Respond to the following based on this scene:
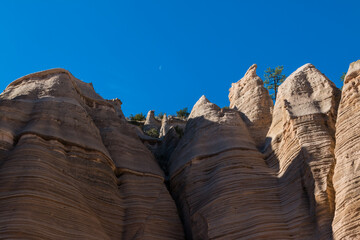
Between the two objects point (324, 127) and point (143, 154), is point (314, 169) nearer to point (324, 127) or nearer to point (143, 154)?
point (324, 127)

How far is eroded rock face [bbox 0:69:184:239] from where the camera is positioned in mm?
15141

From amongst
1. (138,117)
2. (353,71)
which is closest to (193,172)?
(353,71)

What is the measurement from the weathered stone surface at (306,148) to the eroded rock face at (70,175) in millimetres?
4473

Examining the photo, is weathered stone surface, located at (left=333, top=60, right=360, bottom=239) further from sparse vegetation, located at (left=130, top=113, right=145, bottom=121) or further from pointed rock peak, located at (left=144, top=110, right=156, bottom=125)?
sparse vegetation, located at (left=130, top=113, right=145, bottom=121)

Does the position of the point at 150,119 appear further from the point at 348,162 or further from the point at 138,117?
the point at 348,162

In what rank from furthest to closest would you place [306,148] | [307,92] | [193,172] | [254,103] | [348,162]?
[254,103], [307,92], [193,172], [306,148], [348,162]

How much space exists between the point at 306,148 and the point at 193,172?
495 centimetres

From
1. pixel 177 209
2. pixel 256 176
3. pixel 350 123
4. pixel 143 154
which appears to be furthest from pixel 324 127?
pixel 143 154

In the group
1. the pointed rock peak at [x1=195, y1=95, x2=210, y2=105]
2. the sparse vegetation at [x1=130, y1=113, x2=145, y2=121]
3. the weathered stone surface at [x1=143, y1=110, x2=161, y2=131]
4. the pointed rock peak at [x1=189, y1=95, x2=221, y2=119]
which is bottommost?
the pointed rock peak at [x1=189, y1=95, x2=221, y2=119]

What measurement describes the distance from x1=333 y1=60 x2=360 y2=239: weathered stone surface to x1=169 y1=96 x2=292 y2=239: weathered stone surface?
2.19 m

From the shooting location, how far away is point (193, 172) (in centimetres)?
2052

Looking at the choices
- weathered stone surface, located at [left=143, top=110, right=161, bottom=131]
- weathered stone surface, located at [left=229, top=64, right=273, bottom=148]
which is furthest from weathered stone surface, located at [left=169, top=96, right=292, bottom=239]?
weathered stone surface, located at [left=143, top=110, right=161, bottom=131]

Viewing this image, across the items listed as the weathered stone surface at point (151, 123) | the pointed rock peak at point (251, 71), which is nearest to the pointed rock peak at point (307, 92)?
the pointed rock peak at point (251, 71)

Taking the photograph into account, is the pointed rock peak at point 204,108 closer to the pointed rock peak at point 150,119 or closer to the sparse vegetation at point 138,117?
the pointed rock peak at point 150,119
